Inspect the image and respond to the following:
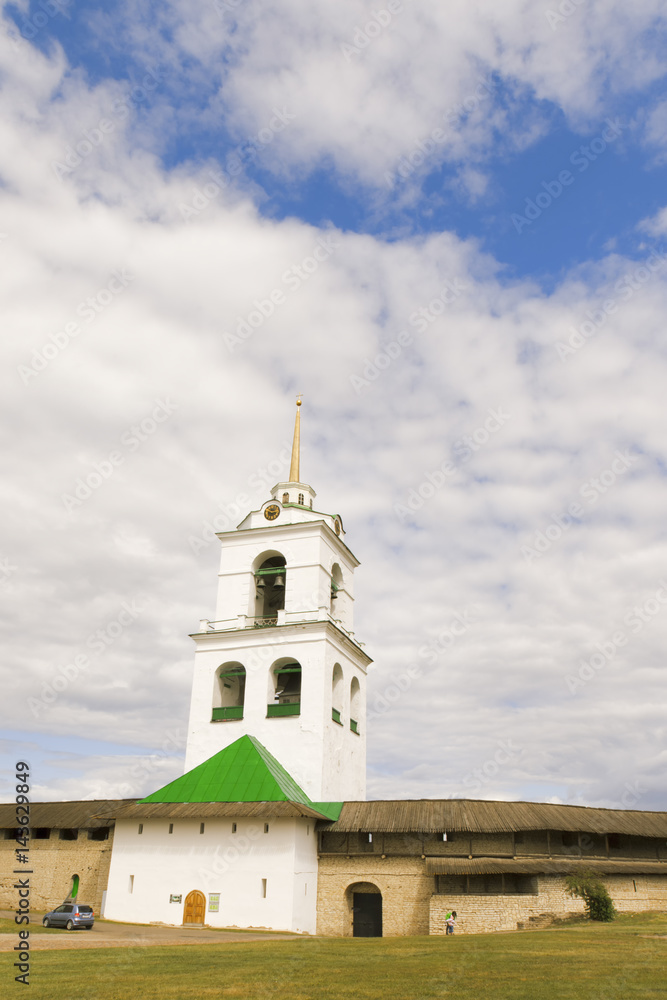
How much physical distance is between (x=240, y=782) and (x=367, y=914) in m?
6.77

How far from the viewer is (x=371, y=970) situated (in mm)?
14180

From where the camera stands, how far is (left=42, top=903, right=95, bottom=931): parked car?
76.6 feet

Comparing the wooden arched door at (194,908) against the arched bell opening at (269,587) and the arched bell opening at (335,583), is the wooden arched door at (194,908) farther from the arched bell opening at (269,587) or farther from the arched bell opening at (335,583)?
the arched bell opening at (335,583)

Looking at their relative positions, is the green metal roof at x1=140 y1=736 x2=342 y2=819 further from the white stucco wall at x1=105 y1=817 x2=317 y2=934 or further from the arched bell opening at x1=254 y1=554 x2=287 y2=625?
the arched bell opening at x1=254 y1=554 x2=287 y2=625

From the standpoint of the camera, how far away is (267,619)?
112 feet

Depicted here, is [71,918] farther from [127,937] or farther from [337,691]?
[337,691]

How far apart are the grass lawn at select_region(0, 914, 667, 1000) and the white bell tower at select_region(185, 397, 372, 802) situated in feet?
36.8

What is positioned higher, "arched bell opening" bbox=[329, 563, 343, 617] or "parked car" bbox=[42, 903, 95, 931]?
"arched bell opening" bbox=[329, 563, 343, 617]

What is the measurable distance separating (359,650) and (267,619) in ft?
16.5

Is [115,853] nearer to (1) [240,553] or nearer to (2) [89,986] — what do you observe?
(1) [240,553]

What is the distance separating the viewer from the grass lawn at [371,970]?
11469 mm

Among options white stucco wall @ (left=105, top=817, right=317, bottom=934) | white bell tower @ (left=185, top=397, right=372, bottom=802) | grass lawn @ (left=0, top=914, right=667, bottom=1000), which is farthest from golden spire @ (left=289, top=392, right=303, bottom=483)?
grass lawn @ (left=0, top=914, right=667, bottom=1000)

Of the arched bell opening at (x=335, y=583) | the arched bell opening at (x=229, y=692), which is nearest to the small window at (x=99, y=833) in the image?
the arched bell opening at (x=229, y=692)

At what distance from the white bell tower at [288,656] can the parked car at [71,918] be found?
26.8 ft
